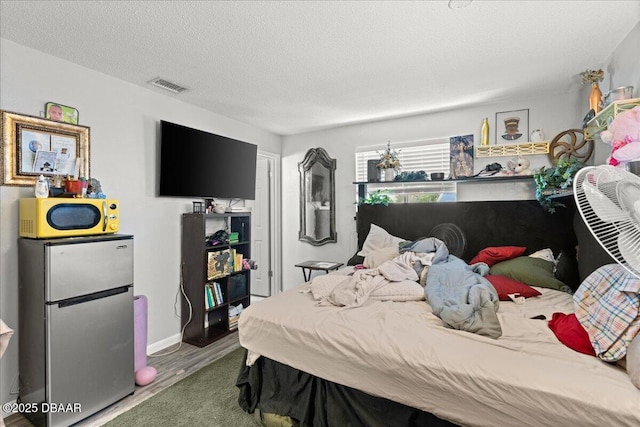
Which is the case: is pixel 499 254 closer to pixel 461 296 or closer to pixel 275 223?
pixel 461 296

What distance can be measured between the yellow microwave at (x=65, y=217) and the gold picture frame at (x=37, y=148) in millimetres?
223

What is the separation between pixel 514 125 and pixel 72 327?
4106 millimetres

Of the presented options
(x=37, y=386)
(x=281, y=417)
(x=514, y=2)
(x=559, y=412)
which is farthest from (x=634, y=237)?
(x=37, y=386)

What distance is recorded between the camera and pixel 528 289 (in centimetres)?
226

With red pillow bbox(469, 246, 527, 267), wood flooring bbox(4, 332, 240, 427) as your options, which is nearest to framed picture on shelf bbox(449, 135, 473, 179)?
red pillow bbox(469, 246, 527, 267)

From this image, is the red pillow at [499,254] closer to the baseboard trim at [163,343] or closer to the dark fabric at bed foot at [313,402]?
the dark fabric at bed foot at [313,402]

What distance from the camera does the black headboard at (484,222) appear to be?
2855 millimetres

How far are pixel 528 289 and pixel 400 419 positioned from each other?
143cm

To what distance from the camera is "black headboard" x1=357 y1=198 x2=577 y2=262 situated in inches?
112

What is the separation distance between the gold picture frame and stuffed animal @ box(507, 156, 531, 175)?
152 inches

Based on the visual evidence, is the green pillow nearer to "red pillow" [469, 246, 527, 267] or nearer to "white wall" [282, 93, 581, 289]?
"red pillow" [469, 246, 527, 267]

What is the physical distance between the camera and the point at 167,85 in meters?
2.78

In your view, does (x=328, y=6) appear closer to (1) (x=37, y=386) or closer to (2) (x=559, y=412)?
(2) (x=559, y=412)

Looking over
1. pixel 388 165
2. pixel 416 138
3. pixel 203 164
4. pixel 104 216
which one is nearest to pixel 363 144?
pixel 388 165
